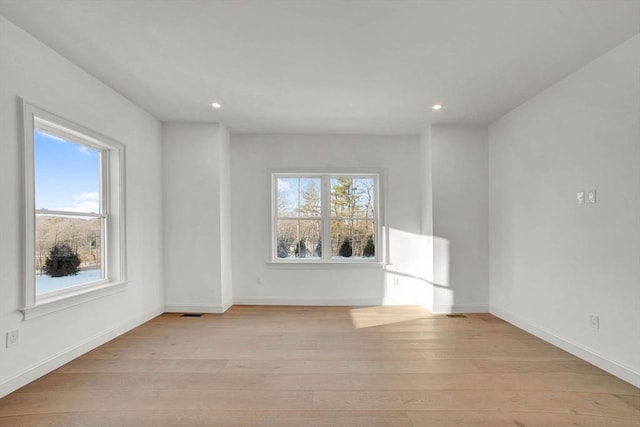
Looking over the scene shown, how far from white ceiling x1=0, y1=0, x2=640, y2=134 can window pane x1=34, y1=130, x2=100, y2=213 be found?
0.77 m

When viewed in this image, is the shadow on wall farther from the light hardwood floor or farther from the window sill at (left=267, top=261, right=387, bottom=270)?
the light hardwood floor

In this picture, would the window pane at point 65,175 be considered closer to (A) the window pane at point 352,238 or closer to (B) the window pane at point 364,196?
(A) the window pane at point 352,238

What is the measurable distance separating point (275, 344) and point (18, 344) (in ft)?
6.80

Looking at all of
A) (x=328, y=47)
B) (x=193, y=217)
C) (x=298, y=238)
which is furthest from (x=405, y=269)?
(x=328, y=47)

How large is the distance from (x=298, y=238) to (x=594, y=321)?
368 cm

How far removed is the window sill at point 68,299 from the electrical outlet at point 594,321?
4700 millimetres

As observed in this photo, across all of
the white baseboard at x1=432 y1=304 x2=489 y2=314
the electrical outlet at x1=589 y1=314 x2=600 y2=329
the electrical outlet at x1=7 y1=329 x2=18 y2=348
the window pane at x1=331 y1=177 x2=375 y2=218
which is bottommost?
the white baseboard at x1=432 y1=304 x2=489 y2=314

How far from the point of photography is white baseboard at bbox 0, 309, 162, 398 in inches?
94.2

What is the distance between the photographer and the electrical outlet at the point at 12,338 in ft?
7.75

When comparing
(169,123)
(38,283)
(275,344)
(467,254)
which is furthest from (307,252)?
(38,283)

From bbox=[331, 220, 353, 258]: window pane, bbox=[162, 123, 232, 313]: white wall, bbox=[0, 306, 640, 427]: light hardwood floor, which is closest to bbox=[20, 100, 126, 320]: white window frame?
bbox=[0, 306, 640, 427]: light hardwood floor

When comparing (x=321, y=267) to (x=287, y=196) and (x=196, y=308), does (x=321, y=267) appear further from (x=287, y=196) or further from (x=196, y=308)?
(x=196, y=308)

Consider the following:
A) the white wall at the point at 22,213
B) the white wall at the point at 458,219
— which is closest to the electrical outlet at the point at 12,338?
the white wall at the point at 22,213

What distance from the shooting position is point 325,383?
255cm
